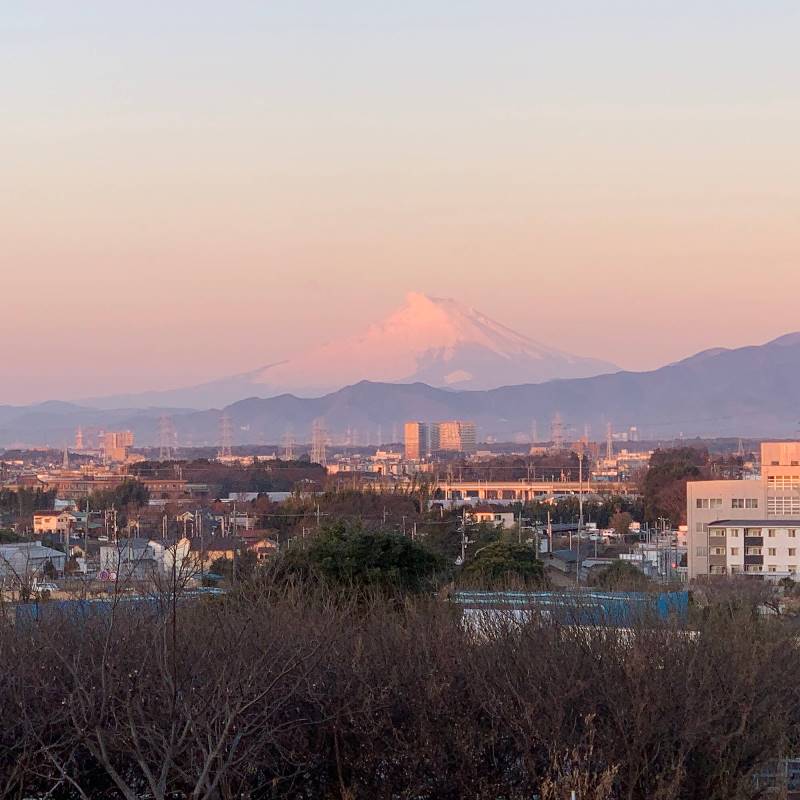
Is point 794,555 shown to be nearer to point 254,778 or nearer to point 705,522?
point 705,522

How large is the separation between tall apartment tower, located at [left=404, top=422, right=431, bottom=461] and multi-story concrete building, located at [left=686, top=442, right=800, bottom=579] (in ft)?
345

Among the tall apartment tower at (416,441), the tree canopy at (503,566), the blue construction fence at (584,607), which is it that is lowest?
the tree canopy at (503,566)

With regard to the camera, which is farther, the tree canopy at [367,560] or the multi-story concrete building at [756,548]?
the multi-story concrete building at [756,548]

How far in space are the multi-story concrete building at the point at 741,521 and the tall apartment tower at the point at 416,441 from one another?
10528 centimetres

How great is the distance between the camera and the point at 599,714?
1052cm

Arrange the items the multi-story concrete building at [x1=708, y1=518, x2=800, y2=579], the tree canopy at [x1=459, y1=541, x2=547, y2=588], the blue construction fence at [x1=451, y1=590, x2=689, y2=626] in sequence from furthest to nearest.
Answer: the multi-story concrete building at [x1=708, y1=518, x2=800, y2=579] < the tree canopy at [x1=459, y1=541, x2=547, y2=588] < the blue construction fence at [x1=451, y1=590, x2=689, y2=626]

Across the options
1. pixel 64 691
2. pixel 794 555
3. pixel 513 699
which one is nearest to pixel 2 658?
pixel 64 691

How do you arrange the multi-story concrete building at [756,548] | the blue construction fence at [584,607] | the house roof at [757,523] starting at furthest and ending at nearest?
1. the house roof at [757,523]
2. the multi-story concrete building at [756,548]
3. the blue construction fence at [584,607]

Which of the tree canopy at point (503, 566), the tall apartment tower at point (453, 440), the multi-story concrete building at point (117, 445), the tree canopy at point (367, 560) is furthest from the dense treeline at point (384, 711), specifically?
the tall apartment tower at point (453, 440)

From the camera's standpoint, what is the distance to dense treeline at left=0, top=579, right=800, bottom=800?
32.3ft

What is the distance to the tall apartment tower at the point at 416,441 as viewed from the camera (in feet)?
493

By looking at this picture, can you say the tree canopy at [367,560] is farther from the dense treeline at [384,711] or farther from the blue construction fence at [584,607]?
the dense treeline at [384,711]

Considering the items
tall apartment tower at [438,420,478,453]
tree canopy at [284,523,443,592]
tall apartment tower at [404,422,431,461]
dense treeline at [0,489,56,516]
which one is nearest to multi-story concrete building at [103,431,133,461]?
tall apartment tower at [404,422,431,461]

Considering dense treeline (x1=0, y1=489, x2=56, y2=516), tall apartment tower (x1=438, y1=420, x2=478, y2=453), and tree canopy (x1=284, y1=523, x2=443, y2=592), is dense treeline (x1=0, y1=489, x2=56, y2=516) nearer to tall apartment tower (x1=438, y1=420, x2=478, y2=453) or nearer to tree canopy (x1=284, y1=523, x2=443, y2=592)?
tree canopy (x1=284, y1=523, x2=443, y2=592)
